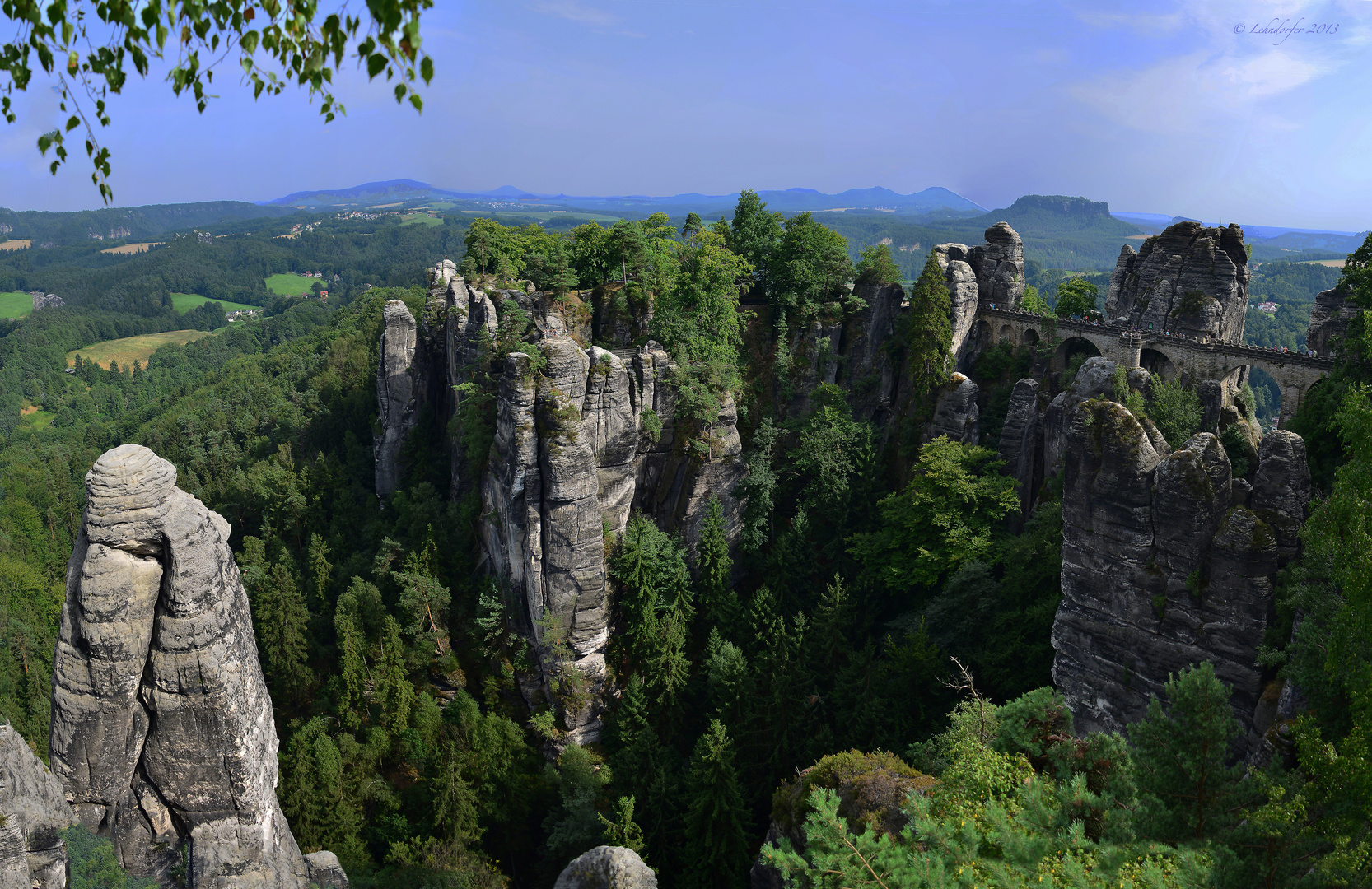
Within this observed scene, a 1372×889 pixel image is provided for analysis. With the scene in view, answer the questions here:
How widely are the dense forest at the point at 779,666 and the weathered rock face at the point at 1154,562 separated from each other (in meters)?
1.19

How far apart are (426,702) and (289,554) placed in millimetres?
17704

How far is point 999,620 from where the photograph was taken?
2797cm

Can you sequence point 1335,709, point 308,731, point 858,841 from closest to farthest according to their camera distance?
point 858,841 → point 1335,709 → point 308,731

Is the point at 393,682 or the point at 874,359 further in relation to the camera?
the point at 874,359

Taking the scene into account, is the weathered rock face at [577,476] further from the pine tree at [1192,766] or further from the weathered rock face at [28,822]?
the pine tree at [1192,766]

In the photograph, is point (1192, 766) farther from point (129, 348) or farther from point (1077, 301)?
point (129, 348)

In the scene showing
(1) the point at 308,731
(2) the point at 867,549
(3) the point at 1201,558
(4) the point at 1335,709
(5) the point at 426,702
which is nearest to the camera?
(4) the point at 1335,709

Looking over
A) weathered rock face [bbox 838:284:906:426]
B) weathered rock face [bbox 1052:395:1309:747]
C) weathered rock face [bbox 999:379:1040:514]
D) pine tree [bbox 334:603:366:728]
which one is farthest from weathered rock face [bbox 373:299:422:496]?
weathered rock face [bbox 1052:395:1309:747]

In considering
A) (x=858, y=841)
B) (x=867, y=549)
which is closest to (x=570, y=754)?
(x=867, y=549)

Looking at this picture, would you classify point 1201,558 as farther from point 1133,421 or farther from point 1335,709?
point 1335,709

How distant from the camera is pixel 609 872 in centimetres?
1844

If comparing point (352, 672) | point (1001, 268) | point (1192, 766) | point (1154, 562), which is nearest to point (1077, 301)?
point (1001, 268)

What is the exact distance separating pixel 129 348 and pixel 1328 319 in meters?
220

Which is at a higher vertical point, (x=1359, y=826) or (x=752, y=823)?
(x=1359, y=826)
